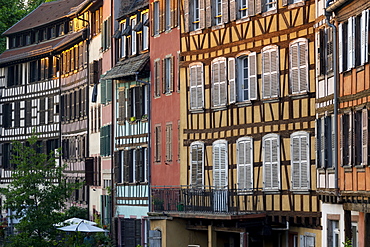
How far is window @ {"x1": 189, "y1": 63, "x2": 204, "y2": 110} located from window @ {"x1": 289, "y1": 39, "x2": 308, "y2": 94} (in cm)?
638

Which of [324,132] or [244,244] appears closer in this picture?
[324,132]

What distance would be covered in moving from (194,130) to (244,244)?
692cm

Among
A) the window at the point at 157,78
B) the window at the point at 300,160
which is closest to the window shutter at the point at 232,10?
the window at the point at 300,160

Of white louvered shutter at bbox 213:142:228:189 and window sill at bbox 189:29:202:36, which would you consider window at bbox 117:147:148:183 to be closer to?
window sill at bbox 189:29:202:36

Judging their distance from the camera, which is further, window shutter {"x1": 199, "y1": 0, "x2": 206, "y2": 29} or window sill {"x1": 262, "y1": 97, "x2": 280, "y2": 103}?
window shutter {"x1": 199, "y1": 0, "x2": 206, "y2": 29}

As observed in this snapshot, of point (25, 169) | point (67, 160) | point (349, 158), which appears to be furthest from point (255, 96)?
point (67, 160)

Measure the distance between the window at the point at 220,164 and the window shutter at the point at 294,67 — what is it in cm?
486

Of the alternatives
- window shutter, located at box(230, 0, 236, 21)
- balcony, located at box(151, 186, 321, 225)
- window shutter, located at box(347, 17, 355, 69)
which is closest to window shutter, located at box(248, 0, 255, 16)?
window shutter, located at box(230, 0, 236, 21)

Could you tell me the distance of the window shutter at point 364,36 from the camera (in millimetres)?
23408

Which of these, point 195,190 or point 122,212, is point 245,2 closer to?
point 195,190

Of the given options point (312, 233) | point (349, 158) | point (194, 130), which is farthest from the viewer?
point (194, 130)

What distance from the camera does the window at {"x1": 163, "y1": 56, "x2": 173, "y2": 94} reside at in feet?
131

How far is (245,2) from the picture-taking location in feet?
110

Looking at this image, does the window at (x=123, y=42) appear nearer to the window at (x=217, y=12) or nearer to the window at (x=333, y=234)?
the window at (x=217, y=12)
